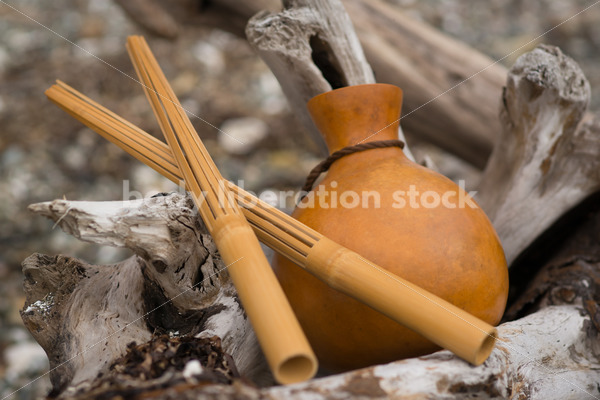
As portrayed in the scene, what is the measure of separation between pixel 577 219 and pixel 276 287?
106 centimetres

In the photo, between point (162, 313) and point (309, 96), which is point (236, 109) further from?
point (162, 313)

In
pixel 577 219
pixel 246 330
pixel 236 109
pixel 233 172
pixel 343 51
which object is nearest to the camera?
pixel 246 330

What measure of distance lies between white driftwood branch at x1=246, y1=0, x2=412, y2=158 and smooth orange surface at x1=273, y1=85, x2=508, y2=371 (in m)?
0.35

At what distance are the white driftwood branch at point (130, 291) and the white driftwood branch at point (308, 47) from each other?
448 millimetres

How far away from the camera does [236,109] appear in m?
3.17

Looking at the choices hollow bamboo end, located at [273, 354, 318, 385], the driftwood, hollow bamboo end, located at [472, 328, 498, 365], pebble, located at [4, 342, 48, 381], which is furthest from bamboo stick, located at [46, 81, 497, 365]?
pebble, located at [4, 342, 48, 381]

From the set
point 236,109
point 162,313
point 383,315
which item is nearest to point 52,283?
point 162,313

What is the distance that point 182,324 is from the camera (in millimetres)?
1049

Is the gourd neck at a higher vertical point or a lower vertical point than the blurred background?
higher

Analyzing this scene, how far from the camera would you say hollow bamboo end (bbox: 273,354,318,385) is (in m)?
0.69

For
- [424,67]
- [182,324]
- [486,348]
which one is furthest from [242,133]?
[486,348]

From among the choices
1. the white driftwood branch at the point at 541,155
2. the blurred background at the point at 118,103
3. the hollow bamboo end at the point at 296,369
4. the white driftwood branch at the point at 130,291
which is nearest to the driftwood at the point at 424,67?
the white driftwood branch at the point at 541,155

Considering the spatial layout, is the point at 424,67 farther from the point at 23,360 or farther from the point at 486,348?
the point at 23,360

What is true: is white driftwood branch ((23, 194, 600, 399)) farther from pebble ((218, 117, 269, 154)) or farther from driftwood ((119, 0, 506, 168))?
pebble ((218, 117, 269, 154))
